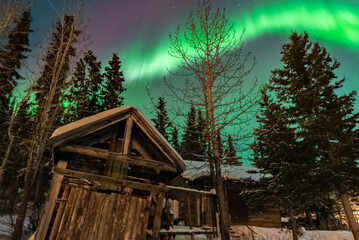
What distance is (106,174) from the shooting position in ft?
21.3

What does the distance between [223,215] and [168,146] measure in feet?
14.1

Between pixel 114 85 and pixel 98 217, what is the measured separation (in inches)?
961

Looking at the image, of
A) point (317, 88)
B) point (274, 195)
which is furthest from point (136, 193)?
point (317, 88)

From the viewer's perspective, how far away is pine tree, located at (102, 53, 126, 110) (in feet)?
86.1

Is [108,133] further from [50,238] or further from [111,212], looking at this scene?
[50,238]

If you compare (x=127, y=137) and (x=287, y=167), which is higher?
(x=287, y=167)

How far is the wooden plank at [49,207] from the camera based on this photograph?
523 centimetres

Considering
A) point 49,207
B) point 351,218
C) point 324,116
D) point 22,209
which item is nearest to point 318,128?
point 324,116

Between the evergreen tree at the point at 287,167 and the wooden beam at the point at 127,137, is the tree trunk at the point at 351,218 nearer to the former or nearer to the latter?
the evergreen tree at the point at 287,167

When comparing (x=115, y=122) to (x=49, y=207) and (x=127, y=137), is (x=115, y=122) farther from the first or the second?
(x=49, y=207)

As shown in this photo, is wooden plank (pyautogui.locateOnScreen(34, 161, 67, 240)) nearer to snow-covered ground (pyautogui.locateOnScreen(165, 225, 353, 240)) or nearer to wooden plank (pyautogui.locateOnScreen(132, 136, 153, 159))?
wooden plank (pyautogui.locateOnScreen(132, 136, 153, 159))

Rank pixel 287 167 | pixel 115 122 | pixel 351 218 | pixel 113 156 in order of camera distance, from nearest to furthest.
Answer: pixel 113 156 → pixel 115 122 → pixel 351 218 → pixel 287 167

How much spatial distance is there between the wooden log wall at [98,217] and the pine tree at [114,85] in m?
21.1

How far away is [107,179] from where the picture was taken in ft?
20.4
